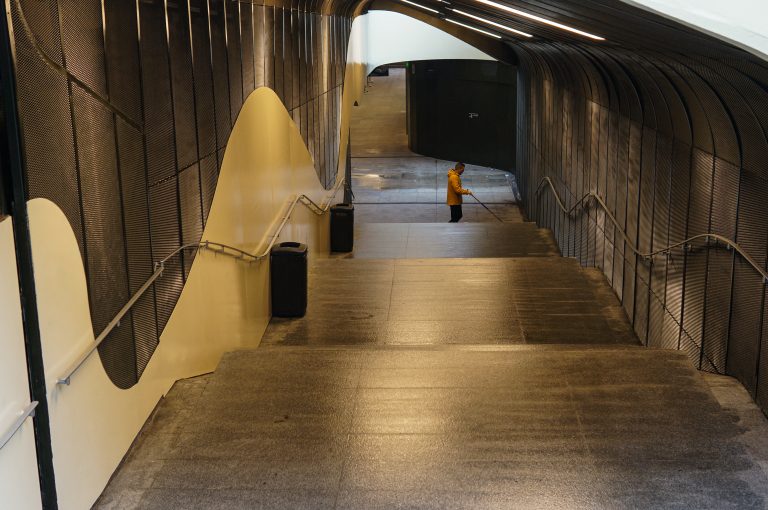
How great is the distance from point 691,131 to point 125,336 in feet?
16.6

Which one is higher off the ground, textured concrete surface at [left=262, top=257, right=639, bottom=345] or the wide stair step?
textured concrete surface at [left=262, top=257, right=639, bottom=345]

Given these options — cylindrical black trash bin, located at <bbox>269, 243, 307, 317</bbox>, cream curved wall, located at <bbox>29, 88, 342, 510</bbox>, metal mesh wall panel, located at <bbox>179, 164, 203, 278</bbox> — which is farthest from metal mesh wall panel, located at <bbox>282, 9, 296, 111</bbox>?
metal mesh wall panel, located at <bbox>179, 164, 203, 278</bbox>

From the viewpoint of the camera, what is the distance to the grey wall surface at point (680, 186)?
617 centimetres

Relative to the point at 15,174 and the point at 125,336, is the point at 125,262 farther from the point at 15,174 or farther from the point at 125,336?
the point at 15,174

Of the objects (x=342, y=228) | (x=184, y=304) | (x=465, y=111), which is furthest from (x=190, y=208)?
(x=465, y=111)

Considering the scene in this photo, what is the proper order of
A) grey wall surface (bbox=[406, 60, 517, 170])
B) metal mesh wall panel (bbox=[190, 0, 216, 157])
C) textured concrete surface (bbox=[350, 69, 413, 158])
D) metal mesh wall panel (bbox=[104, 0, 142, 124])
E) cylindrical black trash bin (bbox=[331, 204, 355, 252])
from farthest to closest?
textured concrete surface (bbox=[350, 69, 413, 158]) < grey wall surface (bbox=[406, 60, 517, 170]) < cylindrical black trash bin (bbox=[331, 204, 355, 252]) < metal mesh wall panel (bbox=[190, 0, 216, 157]) < metal mesh wall panel (bbox=[104, 0, 142, 124])

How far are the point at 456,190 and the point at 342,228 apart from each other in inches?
150

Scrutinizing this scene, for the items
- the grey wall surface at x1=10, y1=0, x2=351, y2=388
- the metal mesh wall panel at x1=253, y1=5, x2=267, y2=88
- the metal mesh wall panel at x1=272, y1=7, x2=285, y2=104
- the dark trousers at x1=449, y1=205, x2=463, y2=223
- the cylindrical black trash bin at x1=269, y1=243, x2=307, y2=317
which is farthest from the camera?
the dark trousers at x1=449, y1=205, x2=463, y2=223

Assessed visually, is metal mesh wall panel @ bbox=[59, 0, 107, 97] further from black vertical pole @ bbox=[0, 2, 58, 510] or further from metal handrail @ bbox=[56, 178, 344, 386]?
metal handrail @ bbox=[56, 178, 344, 386]

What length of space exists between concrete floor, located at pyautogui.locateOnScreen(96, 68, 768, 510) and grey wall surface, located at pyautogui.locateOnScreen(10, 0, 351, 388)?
670mm

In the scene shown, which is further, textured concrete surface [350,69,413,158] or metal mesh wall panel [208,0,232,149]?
textured concrete surface [350,69,413,158]

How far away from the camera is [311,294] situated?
10734mm

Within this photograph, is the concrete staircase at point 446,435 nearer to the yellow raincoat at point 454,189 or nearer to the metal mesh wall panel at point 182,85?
the metal mesh wall panel at point 182,85

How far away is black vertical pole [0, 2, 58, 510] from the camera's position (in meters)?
3.68
